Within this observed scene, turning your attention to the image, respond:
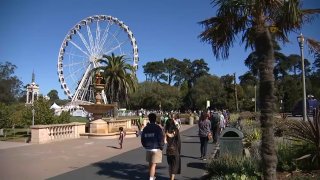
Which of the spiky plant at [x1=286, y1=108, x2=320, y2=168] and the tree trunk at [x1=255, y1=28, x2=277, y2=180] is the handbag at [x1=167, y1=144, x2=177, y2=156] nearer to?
the spiky plant at [x1=286, y1=108, x2=320, y2=168]

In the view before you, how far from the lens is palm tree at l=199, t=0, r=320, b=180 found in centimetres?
732

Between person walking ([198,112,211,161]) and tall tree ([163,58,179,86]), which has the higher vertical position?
tall tree ([163,58,179,86])

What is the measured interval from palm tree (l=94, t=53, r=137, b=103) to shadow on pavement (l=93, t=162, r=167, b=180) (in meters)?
31.8

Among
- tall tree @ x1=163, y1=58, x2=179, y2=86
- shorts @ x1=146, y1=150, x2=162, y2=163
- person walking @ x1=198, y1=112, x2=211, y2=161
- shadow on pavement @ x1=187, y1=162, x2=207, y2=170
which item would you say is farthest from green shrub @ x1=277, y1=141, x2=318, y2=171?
tall tree @ x1=163, y1=58, x2=179, y2=86

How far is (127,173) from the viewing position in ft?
39.7

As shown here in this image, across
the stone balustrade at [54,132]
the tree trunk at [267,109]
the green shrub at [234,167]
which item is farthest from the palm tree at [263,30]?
the stone balustrade at [54,132]

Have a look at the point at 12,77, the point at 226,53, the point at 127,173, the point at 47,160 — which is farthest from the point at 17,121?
the point at 12,77

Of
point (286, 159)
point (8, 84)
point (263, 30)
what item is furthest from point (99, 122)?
point (8, 84)

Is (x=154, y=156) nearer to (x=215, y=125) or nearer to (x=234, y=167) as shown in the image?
(x=234, y=167)

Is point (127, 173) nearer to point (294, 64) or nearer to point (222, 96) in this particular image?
point (294, 64)

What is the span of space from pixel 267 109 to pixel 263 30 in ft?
5.09

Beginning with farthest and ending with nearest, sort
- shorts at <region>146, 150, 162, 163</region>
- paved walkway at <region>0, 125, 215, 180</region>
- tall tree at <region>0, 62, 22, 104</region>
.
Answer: tall tree at <region>0, 62, 22, 104</region> → paved walkway at <region>0, 125, 215, 180</region> → shorts at <region>146, 150, 162, 163</region>

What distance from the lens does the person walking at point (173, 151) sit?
10.4 meters

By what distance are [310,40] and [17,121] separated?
26320mm
